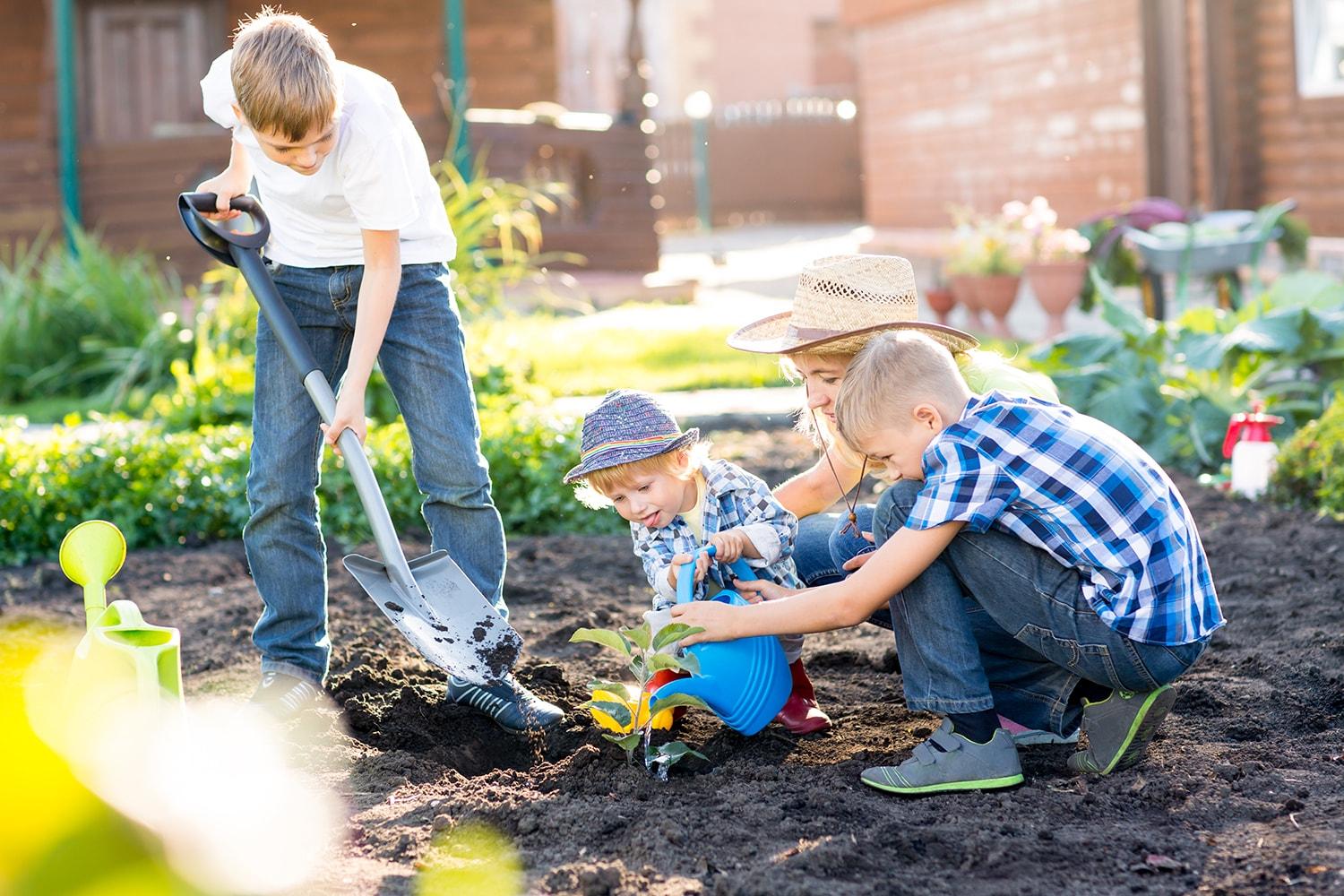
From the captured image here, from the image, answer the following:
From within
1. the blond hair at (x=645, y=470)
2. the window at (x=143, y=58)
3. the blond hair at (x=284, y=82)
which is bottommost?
the blond hair at (x=645, y=470)

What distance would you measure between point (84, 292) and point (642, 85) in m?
5.05

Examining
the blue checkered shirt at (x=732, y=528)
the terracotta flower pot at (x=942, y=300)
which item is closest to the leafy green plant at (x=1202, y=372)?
the blue checkered shirt at (x=732, y=528)

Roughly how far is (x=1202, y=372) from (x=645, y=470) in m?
3.07

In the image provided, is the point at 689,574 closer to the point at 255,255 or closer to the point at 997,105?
the point at 255,255

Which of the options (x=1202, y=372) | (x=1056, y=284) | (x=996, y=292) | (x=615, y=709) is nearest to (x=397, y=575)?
(x=615, y=709)

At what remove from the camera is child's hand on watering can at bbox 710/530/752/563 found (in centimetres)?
260

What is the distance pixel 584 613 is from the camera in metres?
3.71

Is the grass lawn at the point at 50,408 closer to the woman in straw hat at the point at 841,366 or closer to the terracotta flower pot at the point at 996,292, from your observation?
the woman in straw hat at the point at 841,366

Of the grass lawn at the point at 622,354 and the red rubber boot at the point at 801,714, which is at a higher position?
the grass lawn at the point at 622,354

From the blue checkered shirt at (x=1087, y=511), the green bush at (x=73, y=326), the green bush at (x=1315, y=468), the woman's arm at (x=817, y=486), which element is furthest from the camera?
the green bush at (x=73, y=326)

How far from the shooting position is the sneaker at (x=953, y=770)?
2.39 m

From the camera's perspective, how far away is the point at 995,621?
2.55 m

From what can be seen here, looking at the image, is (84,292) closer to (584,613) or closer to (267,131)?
(584,613)

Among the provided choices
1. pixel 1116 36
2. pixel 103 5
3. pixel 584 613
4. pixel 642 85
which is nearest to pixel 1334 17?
pixel 1116 36
